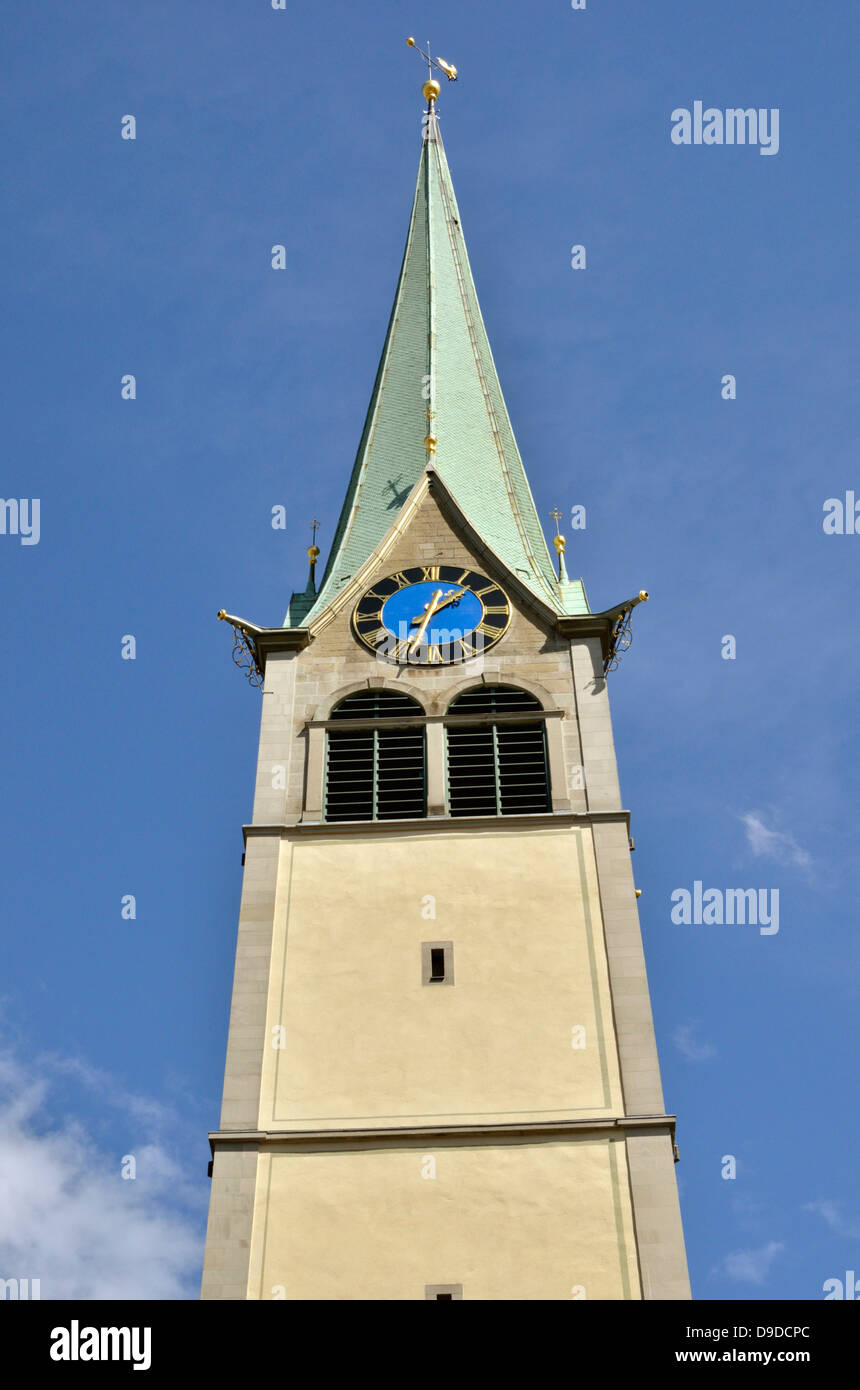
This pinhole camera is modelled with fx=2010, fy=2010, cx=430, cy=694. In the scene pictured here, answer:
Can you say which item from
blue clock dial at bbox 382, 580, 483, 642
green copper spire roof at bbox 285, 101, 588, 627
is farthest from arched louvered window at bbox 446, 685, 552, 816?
green copper spire roof at bbox 285, 101, 588, 627

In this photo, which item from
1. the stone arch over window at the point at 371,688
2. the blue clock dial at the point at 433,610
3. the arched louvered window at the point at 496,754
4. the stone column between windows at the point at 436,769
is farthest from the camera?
the blue clock dial at the point at 433,610

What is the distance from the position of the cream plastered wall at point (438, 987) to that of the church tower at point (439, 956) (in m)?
0.04

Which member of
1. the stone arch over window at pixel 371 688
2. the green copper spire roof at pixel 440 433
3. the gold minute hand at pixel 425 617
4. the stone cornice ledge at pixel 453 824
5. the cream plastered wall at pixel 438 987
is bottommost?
the cream plastered wall at pixel 438 987

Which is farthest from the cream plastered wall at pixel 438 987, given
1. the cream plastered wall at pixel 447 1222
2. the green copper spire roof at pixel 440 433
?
the green copper spire roof at pixel 440 433

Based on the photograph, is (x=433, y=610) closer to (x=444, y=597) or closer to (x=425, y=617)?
(x=425, y=617)

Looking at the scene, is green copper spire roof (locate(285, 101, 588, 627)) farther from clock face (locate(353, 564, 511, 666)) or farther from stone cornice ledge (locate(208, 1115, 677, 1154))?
stone cornice ledge (locate(208, 1115, 677, 1154))

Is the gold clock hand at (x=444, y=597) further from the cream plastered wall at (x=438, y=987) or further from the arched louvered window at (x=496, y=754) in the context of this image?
the cream plastered wall at (x=438, y=987)

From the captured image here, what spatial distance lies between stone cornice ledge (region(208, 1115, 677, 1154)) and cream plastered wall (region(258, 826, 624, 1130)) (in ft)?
0.66

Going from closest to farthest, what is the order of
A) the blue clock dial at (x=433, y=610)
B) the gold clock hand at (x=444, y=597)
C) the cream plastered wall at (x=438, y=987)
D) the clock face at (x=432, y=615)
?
1. the cream plastered wall at (x=438, y=987)
2. the clock face at (x=432, y=615)
3. the blue clock dial at (x=433, y=610)
4. the gold clock hand at (x=444, y=597)

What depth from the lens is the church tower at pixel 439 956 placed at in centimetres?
2556

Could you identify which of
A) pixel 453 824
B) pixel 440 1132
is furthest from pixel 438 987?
pixel 453 824

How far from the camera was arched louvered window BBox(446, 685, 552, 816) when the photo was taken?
105ft

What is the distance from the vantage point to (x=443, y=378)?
43594 mm
